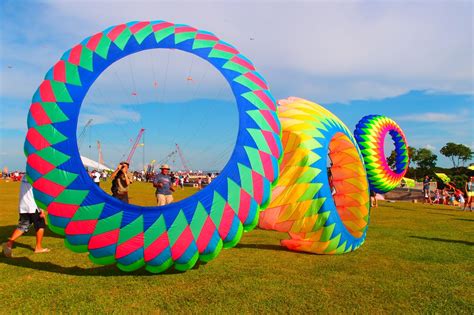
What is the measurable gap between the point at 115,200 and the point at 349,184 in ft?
17.9

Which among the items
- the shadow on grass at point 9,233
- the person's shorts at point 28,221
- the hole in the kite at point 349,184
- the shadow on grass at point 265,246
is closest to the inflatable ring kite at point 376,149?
the hole in the kite at point 349,184

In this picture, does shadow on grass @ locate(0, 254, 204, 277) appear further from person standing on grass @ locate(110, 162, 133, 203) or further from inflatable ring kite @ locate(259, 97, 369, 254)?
person standing on grass @ locate(110, 162, 133, 203)

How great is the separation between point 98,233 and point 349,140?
5.79 meters

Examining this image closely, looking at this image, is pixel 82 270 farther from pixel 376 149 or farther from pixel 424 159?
pixel 424 159

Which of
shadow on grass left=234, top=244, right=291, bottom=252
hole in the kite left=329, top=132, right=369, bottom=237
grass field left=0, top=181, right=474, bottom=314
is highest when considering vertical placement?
hole in the kite left=329, top=132, right=369, bottom=237

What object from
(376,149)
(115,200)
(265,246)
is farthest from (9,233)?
(376,149)

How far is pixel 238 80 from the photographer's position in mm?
6238

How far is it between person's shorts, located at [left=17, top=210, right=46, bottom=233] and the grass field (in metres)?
0.55

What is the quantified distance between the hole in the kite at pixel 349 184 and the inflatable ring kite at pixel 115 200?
3.52 m

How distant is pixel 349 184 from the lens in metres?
8.80

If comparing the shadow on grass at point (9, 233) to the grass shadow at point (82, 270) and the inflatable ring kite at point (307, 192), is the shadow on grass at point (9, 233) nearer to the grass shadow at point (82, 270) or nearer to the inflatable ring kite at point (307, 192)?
the grass shadow at point (82, 270)

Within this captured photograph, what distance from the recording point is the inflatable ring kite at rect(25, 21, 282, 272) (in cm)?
546

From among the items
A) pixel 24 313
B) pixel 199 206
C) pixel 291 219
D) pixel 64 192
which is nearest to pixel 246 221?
pixel 199 206

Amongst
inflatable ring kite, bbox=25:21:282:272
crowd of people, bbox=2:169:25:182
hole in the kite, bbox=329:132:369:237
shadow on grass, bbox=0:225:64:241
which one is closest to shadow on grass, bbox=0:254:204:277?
inflatable ring kite, bbox=25:21:282:272
